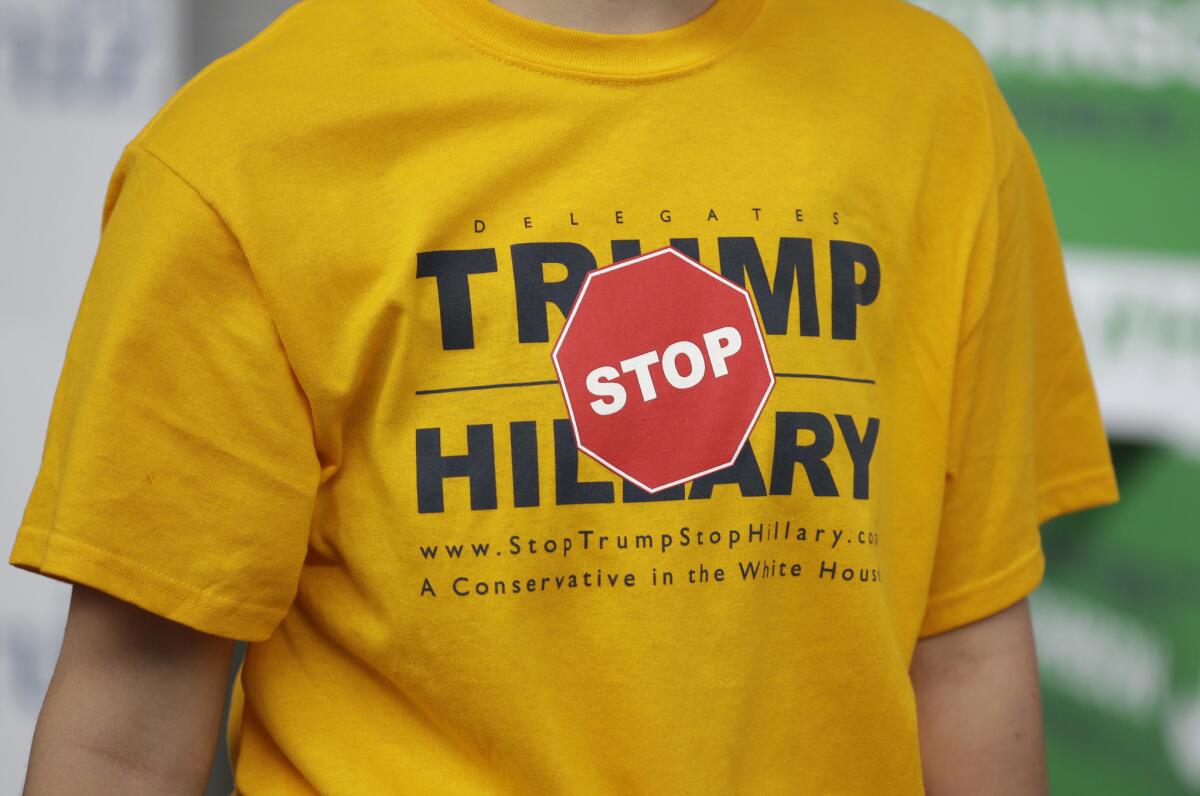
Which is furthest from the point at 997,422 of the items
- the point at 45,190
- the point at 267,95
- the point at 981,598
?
the point at 45,190

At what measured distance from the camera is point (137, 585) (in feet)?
2.36

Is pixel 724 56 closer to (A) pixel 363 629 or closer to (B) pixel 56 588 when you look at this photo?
(A) pixel 363 629

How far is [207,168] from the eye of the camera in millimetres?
716

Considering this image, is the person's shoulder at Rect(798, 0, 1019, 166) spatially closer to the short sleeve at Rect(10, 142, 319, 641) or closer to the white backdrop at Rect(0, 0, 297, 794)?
the short sleeve at Rect(10, 142, 319, 641)

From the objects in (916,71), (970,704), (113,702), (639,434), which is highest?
(916,71)

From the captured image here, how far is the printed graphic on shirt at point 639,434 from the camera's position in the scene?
726 millimetres

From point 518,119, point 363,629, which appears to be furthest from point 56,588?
point 518,119

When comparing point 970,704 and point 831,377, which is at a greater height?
point 831,377

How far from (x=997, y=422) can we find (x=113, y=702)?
560 millimetres

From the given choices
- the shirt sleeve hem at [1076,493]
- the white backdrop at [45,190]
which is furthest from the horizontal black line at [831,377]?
the white backdrop at [45,190]

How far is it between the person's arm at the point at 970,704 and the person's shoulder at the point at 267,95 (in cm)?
52

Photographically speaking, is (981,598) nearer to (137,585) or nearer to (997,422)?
(997,422)

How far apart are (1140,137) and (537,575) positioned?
3.57 ft

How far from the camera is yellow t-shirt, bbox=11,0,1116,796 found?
0.72 m
